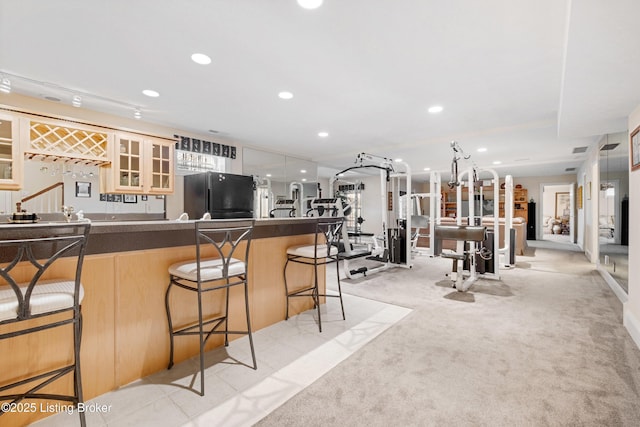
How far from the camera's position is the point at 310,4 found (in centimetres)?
190

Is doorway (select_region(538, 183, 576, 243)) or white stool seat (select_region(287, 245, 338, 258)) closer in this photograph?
white stool seat (select_region(287, 245, 338, 258))

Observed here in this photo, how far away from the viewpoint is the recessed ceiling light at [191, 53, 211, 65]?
255cm

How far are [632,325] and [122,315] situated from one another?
414 cm

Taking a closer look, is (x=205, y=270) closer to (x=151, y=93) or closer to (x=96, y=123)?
(x=151, y=93)

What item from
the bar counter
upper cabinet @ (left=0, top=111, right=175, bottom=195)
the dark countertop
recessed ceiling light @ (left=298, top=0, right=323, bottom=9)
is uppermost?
recessed ceiling light @ (left=298, top=0, right=323, bottom=9)

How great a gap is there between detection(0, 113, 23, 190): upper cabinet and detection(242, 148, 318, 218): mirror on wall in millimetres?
3337

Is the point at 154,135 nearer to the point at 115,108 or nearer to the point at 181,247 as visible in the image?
the point at 115,108

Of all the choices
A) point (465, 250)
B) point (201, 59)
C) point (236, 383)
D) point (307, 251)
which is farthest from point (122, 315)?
point (465, 250)

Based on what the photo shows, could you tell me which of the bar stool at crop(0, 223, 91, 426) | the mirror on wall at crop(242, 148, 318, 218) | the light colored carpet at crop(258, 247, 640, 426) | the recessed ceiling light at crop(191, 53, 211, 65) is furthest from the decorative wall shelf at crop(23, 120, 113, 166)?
the light colored carpet at crop(258, 247, 640, 426)

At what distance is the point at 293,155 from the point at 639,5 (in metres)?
6.34

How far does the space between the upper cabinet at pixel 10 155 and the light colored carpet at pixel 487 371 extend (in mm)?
3762

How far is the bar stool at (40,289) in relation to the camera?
111 cm

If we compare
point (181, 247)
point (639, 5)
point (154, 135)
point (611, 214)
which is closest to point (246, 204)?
point (154, 135)

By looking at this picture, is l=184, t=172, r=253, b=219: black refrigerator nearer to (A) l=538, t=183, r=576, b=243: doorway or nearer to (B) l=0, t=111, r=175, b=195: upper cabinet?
(B) l=0, t=111, r=175, b=195: upper cabinet
